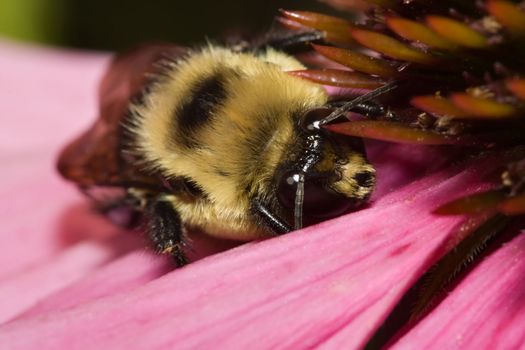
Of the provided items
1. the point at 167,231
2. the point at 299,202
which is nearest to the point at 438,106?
the point at 299,202

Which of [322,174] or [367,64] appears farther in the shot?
[367,64]

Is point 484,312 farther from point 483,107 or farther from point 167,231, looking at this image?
point 167,231

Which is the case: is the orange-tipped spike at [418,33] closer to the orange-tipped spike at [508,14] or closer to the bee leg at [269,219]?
the orange-tipped spike at [508,14]

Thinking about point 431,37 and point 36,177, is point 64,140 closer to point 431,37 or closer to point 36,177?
point 36,177

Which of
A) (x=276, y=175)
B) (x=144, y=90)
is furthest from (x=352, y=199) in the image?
(x=144, y=90)

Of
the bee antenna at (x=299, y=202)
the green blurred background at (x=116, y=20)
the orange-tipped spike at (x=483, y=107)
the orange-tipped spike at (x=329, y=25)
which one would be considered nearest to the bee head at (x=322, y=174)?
the bee antenna at (x=299, y=202)

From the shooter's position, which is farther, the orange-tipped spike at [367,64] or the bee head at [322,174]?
the orange-tipped spike at [367,64]

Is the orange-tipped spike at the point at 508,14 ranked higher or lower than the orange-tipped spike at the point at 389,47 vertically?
higher
